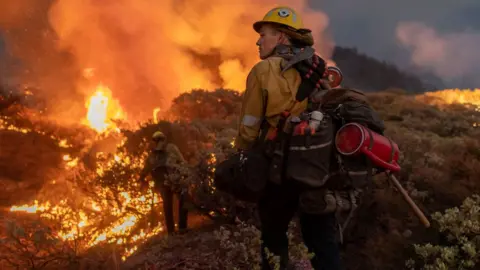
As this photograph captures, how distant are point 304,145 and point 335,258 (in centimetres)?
91

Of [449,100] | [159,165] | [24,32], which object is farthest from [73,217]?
[449,100]

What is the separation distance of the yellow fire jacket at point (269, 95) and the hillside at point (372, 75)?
34.9 meters

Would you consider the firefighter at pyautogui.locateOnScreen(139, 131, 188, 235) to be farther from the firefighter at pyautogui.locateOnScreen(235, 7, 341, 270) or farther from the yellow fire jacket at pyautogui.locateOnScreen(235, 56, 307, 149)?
the yellow fire jacket at pyautogui.locateOnScreen(235, 56, 307, 149)

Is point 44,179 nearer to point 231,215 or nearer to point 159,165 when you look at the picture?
point 159,165

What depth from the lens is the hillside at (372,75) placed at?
38.4 meters

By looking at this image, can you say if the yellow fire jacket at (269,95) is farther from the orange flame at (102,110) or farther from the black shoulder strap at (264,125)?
the orange flame at (102,110)

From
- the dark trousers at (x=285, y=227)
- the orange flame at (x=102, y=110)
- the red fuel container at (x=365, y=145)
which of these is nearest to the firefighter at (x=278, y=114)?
the dark trousers at (x=285, y=227)

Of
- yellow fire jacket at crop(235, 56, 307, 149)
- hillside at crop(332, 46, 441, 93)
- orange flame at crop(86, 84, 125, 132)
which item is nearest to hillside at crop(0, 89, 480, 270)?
yellow fire jacket at crop(235, 56, 307, 149)

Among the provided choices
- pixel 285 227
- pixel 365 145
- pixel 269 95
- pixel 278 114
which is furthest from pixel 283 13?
pixel 285 227

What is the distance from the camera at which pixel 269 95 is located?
285 centimetres

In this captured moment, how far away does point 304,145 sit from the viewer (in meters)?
2.64

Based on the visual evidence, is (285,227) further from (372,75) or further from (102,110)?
(372,75)

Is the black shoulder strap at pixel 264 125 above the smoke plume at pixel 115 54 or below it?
below

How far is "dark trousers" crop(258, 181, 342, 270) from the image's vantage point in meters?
2.91
